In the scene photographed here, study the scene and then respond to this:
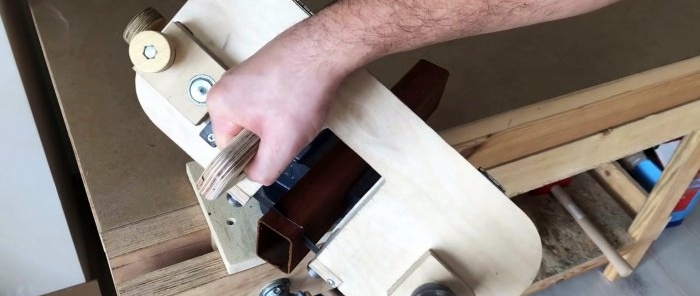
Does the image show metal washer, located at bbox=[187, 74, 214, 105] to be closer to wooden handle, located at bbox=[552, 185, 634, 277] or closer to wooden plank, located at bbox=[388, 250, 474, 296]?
wooden plank, located at bbox=[388, 250, 474, 296]

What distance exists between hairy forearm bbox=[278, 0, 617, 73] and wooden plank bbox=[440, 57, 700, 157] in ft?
0.89

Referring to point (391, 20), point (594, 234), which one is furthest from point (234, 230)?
point (594, 234)

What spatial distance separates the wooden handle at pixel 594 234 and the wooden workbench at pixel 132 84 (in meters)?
0.47

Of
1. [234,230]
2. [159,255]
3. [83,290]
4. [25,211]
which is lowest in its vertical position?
[83,290]

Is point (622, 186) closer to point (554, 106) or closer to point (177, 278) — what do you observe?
point (554, 106)

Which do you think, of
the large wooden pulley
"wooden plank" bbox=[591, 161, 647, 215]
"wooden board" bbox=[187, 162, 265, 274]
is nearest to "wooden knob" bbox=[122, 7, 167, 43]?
the large wooden pulley

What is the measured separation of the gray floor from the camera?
1.55 m

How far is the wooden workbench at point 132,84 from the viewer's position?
0.77 m

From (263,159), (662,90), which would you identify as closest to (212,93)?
(263,159)

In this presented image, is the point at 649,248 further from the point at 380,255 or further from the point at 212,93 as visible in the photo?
the point at 212,93

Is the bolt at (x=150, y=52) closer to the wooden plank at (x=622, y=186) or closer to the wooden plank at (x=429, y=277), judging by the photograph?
the wooden plank at (x=429, y=277)

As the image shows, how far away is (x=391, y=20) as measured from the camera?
0.56 m

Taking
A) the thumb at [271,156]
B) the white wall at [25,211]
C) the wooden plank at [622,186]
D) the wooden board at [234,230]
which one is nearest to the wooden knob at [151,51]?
the thumb at [271,156]

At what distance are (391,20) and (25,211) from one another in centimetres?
79
